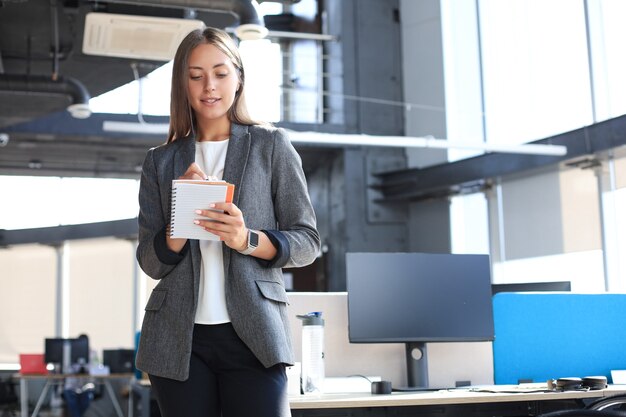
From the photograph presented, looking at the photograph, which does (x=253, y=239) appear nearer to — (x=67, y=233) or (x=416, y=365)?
(x=416, y=365)

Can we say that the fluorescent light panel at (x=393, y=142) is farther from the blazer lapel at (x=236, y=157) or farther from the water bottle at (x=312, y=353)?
the blazer lapel at (x=236, y=157)

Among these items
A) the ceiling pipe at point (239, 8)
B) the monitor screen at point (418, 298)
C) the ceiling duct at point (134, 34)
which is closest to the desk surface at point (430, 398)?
the monitor screen at point (418, 298)

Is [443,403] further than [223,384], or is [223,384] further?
[443,403]

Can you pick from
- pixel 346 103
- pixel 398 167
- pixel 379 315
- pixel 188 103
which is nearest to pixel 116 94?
pixel 346 103

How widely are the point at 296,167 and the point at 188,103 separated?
215 millimetres

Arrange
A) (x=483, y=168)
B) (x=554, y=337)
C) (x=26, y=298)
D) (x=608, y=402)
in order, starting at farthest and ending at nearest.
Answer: (x=26, y=298)
(x=483, y=168)
(x=554, y=337)
(x=608, y=402)

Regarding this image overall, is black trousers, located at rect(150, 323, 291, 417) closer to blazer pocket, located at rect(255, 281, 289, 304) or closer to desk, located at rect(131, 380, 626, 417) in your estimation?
blazer pocket, located at rect(255, 281, 289, 304)

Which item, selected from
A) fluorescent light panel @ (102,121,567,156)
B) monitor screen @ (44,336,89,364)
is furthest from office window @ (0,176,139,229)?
fluorescent light panel @ (102,121,567,156)

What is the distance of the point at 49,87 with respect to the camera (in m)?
7.65

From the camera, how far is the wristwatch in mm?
1297

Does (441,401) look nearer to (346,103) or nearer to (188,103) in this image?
(188,103)

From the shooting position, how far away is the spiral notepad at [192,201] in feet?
4.26

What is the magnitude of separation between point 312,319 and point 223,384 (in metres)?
1.40

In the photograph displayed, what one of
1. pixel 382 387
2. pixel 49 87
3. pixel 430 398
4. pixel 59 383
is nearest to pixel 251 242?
pixel 430 398
